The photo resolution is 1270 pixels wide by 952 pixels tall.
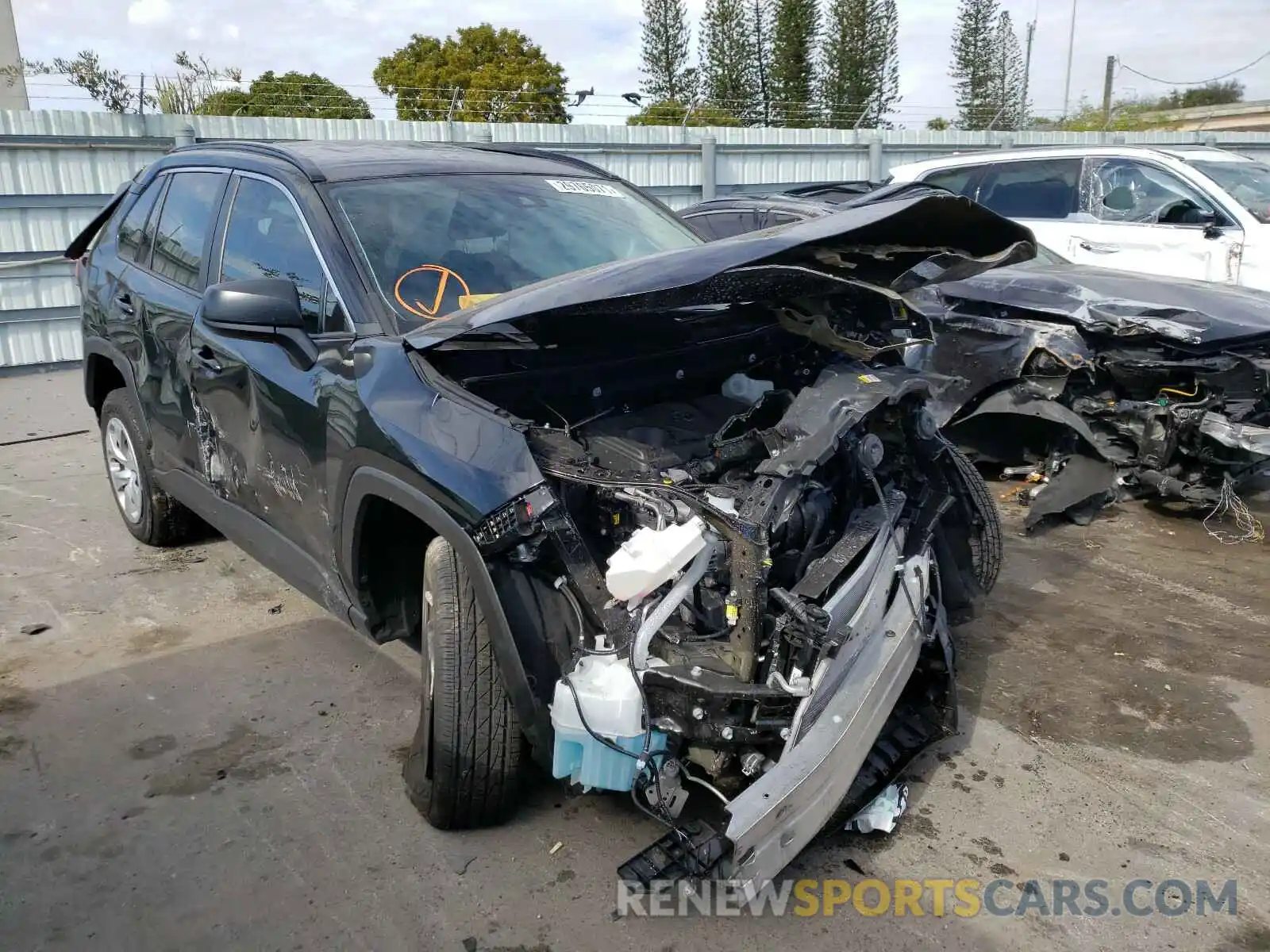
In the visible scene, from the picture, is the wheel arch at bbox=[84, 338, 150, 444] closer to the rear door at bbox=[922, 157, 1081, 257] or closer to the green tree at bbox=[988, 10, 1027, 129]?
the rear door at bbox=[922, 157, 1081, 257]

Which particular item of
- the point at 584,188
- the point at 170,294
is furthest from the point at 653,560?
the point at 170,294

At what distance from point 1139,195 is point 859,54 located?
31.2m

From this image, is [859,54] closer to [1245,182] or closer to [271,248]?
[1245,182]

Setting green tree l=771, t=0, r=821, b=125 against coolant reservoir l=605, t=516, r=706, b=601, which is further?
green tree l=771, t=0, r=821, b=125

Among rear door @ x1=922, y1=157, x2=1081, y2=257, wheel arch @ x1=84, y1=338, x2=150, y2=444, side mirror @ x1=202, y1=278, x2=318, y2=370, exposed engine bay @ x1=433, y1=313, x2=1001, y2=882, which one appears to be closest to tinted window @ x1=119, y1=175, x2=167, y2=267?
wheel arch @ x1=84, y1=338, x2=150, y2=444

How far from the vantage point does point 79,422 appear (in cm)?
801

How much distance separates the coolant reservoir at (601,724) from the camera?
2291 millimetres

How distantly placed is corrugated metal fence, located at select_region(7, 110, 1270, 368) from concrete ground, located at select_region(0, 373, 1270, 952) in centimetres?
700

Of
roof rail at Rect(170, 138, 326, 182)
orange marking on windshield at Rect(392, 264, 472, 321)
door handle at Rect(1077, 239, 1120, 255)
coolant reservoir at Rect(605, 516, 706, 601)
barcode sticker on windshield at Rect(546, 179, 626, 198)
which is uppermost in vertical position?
roof rail at Rect(170, 138, 326, 182)

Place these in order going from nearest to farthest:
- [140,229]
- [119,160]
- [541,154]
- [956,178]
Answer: [541,154] < [140,229] < [956,178] < [119,160]

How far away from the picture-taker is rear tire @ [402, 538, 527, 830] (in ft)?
8.54

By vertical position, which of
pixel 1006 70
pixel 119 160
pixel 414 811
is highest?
pixel 1006 70

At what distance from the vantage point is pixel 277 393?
316cm

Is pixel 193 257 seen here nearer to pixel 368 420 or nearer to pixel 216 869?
pixel 368 420
